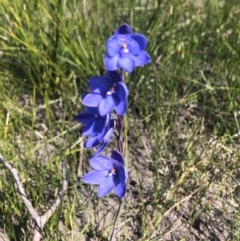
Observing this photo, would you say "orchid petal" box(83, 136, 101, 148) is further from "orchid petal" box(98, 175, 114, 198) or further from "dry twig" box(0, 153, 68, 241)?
"dry twig" box(0, 153, 68, 241)

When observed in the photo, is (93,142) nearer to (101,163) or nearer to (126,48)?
(101,163)

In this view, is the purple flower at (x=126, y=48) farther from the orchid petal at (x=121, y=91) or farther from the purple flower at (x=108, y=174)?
the purple flower at (x=108, y=174)

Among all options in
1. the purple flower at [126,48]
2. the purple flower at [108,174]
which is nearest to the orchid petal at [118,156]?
the purple flower at [108,174]

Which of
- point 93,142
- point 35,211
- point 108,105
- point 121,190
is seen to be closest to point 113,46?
point 108,105

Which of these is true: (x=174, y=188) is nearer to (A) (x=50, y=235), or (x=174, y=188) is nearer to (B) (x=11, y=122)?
(A) (x=50, y=235)

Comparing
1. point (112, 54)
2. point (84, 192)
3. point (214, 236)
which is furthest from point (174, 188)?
point (112, 54)

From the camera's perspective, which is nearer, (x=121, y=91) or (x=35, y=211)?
(x=121, y=91)
